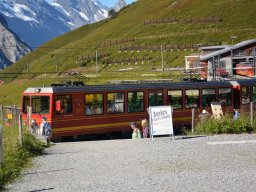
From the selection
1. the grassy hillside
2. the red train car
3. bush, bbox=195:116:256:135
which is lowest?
bush, bbox=195:116:256:135

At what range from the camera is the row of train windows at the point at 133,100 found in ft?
93.8

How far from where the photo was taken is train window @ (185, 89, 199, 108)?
32250mm

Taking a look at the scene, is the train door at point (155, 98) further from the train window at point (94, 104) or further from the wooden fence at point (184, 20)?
the wooden fence at point (184, 20)

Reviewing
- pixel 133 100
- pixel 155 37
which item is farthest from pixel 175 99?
pixel 155 37

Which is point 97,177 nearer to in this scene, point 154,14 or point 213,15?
point 213,15

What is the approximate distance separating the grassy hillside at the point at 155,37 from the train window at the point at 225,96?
5630 cm

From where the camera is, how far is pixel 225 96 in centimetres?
3425

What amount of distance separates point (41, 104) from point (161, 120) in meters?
9.42

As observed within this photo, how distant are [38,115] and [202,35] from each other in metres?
98.0

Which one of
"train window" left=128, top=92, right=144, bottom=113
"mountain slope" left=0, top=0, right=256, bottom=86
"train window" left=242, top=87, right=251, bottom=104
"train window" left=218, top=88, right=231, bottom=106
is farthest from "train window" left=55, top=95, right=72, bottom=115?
"mountain slope" left=0, top=0, right=256, bottom=86

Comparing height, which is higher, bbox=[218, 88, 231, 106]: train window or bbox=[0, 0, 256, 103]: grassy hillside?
bbox=[0, 0, 256, 103]: grassy hillside

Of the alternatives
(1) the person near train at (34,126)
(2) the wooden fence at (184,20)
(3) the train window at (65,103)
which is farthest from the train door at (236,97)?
(2) the wooden fence at (184,20)

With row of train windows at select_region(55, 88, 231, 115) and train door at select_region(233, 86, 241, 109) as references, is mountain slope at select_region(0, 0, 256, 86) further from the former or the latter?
row of train windows at select_region(55, 88, 231, 115)

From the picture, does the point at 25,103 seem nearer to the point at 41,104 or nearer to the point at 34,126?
the point at 41,104
